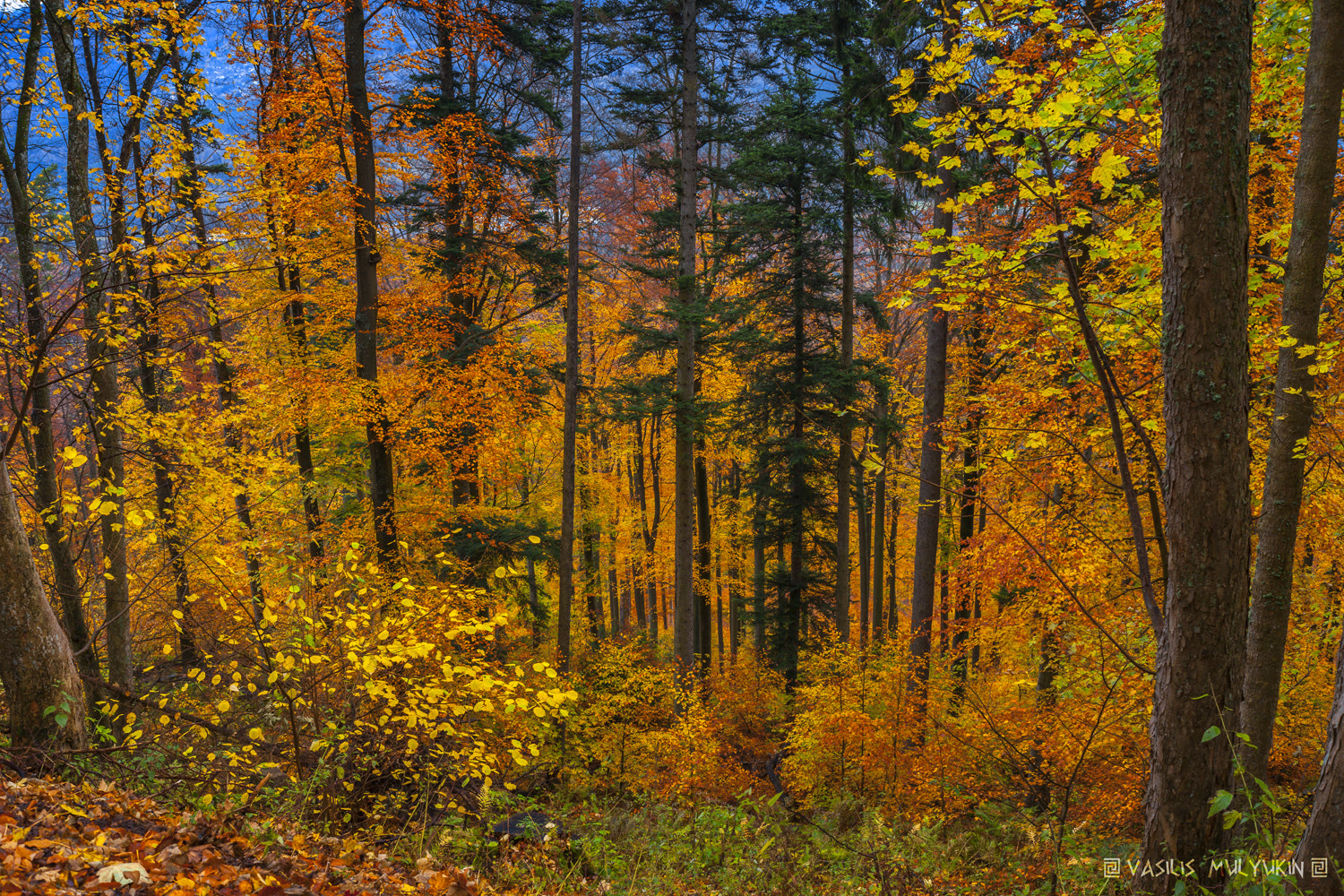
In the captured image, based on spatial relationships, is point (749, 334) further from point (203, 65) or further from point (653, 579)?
point (653, 579)

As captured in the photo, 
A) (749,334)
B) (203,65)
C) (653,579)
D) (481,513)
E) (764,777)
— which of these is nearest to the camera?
(203,65)

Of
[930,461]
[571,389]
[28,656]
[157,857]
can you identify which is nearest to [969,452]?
[930,461]

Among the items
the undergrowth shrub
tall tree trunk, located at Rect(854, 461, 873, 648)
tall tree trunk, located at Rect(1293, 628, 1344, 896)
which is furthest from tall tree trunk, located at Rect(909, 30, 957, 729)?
tall tree trunk, located at Rect(1293, 628, 1344, 896)

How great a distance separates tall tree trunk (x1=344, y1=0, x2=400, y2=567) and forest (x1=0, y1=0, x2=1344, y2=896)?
0.08 m

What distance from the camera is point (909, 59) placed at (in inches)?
389

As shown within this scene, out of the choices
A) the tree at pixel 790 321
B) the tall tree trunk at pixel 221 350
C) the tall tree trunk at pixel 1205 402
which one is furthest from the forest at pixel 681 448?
the tall tree trunk at pixel 221 350

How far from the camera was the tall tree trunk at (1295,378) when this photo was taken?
3871mm

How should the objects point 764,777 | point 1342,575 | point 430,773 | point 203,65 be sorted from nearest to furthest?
point 430,773
point 1342,575
point 203,65
point 764,777

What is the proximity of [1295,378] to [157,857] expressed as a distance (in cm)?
671

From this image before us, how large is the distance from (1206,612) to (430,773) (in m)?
5.15

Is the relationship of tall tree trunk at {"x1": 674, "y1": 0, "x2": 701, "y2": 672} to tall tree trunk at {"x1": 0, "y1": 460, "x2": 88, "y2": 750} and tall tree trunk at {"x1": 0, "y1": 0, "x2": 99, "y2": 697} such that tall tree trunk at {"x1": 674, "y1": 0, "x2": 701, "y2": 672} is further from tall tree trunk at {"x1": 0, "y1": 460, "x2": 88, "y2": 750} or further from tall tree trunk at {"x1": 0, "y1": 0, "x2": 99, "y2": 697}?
tall tree trunk at {"x1": 0, "y1": 460, "x2": 88, "y2": 750}

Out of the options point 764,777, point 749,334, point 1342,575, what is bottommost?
point 764,777

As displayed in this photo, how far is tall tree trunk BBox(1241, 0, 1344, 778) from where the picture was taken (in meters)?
3.87

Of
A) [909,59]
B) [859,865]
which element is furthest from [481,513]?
[909,59]
